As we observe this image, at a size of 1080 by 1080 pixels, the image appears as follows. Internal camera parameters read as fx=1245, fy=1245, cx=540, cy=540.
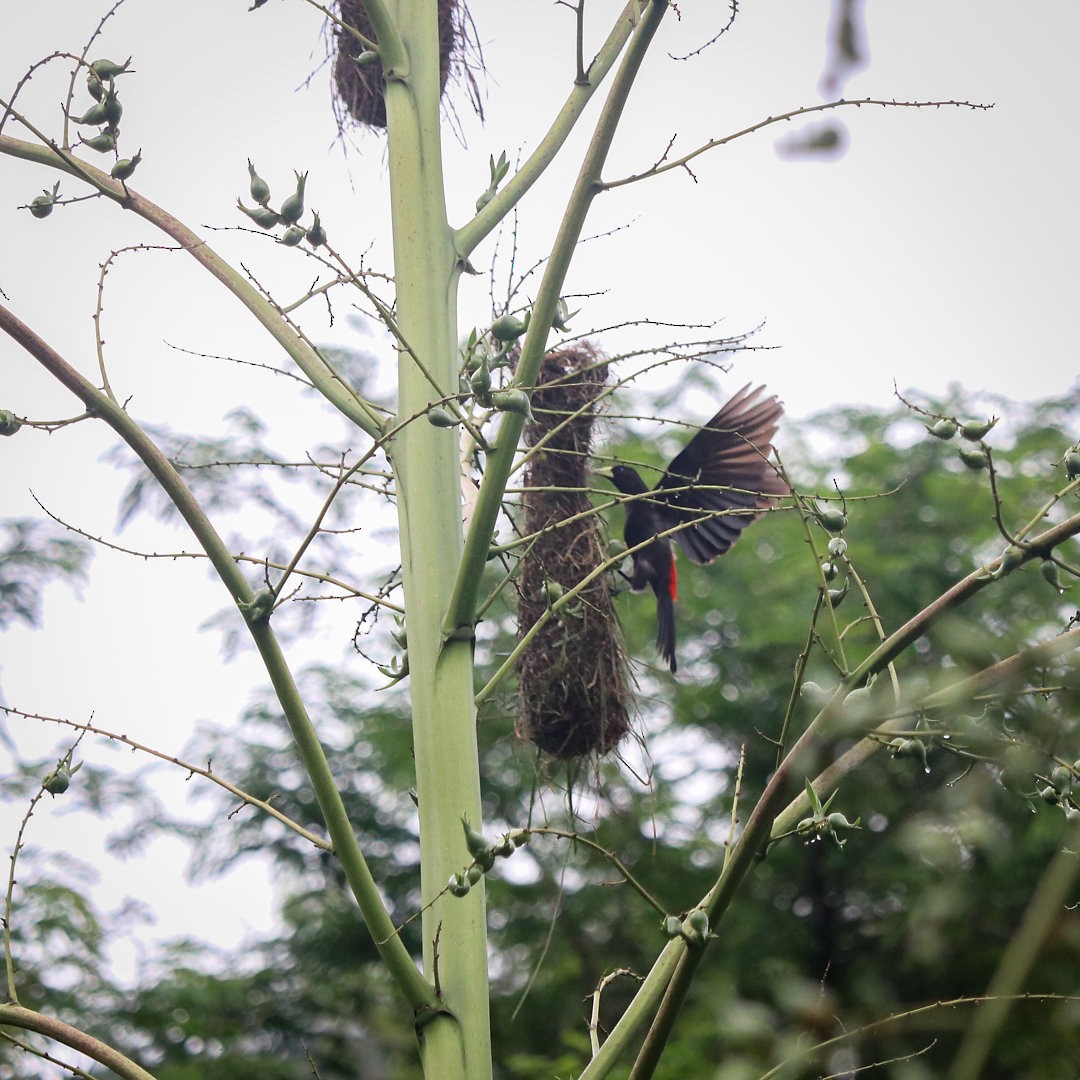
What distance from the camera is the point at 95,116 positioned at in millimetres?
2119

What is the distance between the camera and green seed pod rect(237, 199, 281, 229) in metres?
1.99

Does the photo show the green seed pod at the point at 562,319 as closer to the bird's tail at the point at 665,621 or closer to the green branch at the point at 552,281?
the green branch at the point at 552,281

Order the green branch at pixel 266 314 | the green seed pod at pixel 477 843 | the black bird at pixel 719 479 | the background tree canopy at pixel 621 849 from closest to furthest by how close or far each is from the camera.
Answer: the green seed pod at pixel 477 843, the green branch at pixel 266 314, the black bird at pixel 719 479, the background tree canopy at pixel 621 849

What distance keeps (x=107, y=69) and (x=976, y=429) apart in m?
1.54

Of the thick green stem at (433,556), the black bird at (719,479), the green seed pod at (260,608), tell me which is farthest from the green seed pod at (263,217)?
the black bird at (719,479)

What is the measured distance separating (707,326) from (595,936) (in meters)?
4.85

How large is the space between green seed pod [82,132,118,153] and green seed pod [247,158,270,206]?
30cm

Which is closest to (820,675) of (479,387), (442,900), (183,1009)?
(479,387)

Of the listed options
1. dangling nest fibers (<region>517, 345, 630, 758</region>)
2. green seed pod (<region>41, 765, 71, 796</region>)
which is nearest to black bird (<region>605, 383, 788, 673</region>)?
dangling nest fibers (<region>517, 345, 630, 758</region>)

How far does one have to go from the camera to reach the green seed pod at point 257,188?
2002 mm

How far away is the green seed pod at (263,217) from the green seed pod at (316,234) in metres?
0.06

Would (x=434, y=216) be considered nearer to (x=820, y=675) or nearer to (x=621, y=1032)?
(x=820, y=675)

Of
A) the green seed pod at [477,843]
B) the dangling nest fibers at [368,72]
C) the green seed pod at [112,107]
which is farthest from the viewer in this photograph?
the dangling nest fibers at [368,72]

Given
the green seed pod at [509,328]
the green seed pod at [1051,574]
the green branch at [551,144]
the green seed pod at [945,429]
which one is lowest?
the green seed pod at [1051,574]
